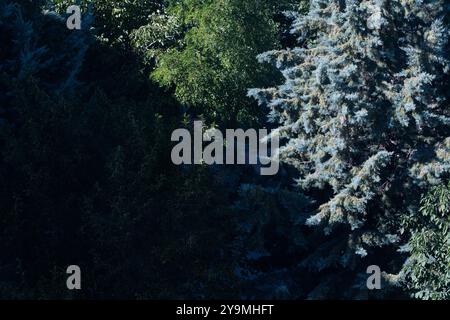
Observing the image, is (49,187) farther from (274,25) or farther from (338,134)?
(274,25)

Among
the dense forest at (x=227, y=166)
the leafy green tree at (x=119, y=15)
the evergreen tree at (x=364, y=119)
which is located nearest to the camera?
the dense forest at (x=227, y=166)

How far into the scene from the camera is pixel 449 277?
49.6 ft

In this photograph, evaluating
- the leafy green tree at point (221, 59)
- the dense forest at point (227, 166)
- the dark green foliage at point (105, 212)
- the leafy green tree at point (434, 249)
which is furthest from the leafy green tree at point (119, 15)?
the leafy green tree at point (434, 249)

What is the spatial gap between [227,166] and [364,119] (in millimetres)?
3549

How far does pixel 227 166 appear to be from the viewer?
18125 mm

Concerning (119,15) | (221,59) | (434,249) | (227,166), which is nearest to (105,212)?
(227,166)

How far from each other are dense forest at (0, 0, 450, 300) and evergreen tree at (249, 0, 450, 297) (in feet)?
0.13

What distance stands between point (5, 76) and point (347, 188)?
7.23m

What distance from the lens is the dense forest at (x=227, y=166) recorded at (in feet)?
46.9

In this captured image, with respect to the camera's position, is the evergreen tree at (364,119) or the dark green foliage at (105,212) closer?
the dark green foliage at (105,212)

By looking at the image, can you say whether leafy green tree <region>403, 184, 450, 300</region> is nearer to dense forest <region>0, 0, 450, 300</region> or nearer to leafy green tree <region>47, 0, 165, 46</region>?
dense forest <region>0, 0, 450, 300</region>

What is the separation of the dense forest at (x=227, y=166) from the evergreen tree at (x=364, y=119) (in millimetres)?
41

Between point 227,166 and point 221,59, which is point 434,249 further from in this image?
point 221,59

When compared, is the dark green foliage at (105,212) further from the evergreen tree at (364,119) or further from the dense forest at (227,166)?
the evergreen tree at (364,119)
